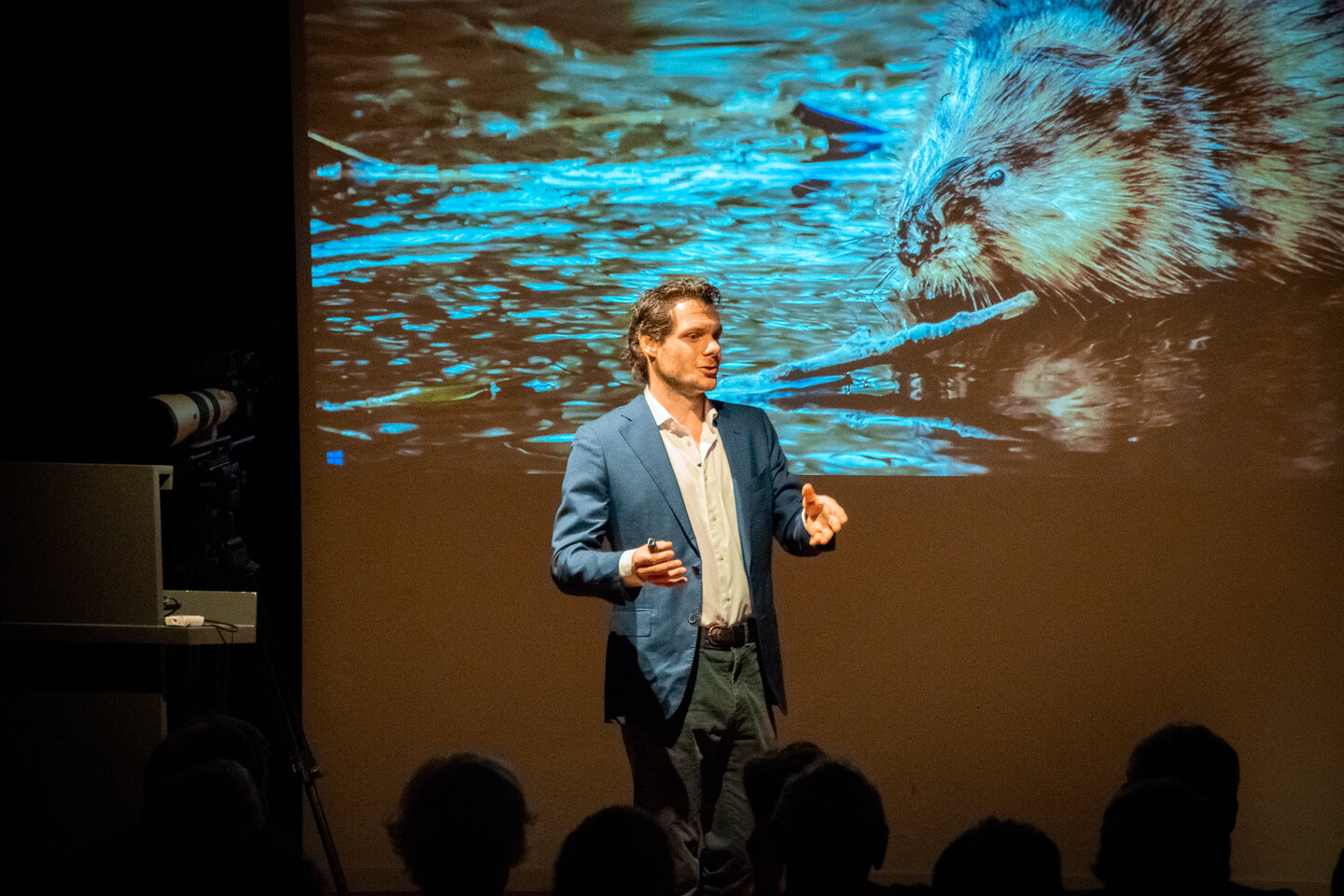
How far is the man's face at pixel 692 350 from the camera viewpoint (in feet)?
8.85

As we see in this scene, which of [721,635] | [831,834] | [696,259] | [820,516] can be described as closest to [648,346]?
[820,516]

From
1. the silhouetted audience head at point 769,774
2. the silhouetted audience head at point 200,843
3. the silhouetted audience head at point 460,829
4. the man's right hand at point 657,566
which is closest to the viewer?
the silhouetted audience head at point 200,843

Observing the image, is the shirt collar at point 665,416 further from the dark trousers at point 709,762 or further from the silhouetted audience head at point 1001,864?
the silhouetted audience head at point 1001,864

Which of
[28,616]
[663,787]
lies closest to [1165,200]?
[663,787]

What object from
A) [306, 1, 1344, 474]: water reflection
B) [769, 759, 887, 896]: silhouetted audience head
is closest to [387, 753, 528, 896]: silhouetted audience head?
[769, 759, 887, 896]: silhouetted audience head

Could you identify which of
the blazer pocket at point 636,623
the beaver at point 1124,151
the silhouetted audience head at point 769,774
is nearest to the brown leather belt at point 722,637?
the blazer pocket at point 636,623

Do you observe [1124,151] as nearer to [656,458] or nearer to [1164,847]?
[656,458]

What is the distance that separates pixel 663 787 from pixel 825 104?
212 centimetres

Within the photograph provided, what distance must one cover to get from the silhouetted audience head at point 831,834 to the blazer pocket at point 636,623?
61 centimetres

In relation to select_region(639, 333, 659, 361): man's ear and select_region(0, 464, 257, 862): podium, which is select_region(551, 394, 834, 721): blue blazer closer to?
select_region(639, 333, 659, 361): man's ear

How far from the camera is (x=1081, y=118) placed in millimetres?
3576

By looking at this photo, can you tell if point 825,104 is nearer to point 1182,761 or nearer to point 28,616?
point 1182,761

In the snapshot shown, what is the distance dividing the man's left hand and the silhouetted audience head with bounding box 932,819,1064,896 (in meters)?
0.82

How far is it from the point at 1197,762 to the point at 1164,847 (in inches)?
25.9
